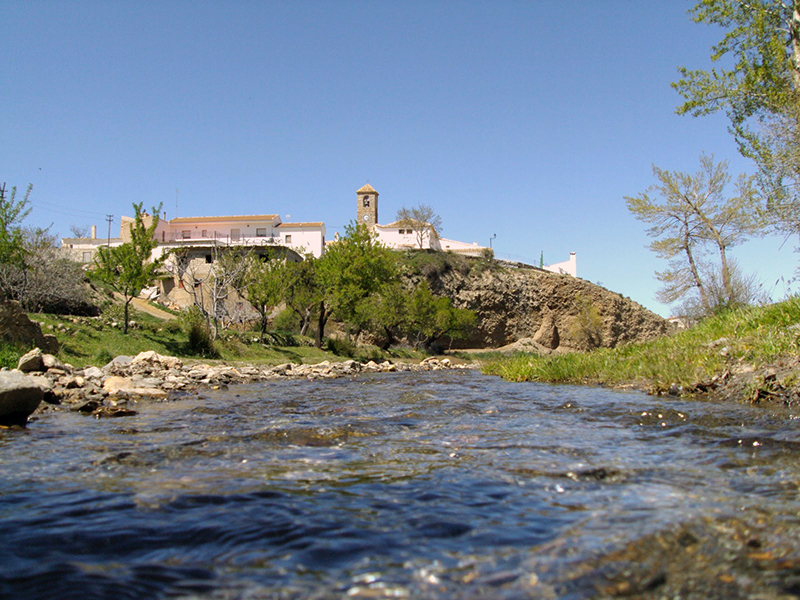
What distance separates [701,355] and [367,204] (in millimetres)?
77843

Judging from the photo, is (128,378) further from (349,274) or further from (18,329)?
(349,274)

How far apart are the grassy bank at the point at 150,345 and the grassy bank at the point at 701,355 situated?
14.6m

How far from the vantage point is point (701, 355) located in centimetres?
1055

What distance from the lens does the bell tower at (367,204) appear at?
85400 mm

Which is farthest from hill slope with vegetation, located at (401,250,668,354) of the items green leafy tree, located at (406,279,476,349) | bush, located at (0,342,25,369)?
bush, located at (0,342,25,369)

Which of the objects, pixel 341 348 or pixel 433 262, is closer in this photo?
pixel 341 348

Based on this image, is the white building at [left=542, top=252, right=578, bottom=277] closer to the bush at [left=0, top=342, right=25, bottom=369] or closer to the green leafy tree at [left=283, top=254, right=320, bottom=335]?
the green leafy tree at [left=283, top=254, right=320, bottom=335]

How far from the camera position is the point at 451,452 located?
5414 mm

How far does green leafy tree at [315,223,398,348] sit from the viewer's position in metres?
36.5

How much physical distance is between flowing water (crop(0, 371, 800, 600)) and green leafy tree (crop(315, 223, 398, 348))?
96.7 feet

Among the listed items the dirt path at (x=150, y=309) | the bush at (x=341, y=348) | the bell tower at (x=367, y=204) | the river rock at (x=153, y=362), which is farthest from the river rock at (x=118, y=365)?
the bell tower at (x=367, y=204)

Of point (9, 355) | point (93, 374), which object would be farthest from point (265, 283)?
point (9, 355)

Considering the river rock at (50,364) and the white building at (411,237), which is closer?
the river rock at (50,364)

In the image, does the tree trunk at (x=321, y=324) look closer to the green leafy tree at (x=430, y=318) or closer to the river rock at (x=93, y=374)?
the green leafy tree at (x=430, y=318)
